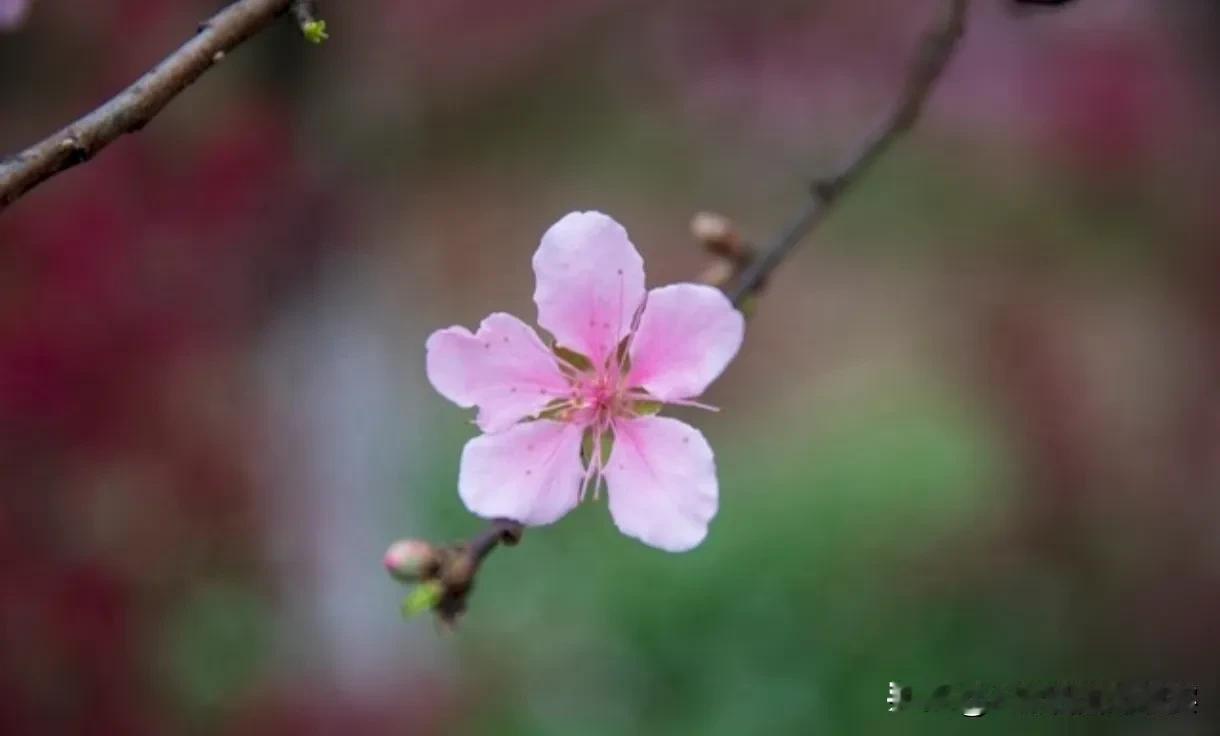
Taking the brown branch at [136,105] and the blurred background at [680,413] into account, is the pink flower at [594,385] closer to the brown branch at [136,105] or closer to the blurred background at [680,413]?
the brown branch at [136,105]

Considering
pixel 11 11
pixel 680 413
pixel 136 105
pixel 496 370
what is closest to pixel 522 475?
pixel 496 370

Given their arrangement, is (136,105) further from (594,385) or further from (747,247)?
(747,247)

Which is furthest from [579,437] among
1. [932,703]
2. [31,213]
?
[31,213]

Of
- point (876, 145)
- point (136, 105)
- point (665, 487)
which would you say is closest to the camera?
point (136, 105)

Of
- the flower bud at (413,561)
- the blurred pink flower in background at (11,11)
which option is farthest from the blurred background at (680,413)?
the flower bud at (413,561)

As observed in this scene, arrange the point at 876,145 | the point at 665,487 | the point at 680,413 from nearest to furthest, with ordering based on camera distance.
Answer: the point at 665,487 → the point at 876,145 → the point at 680,413
